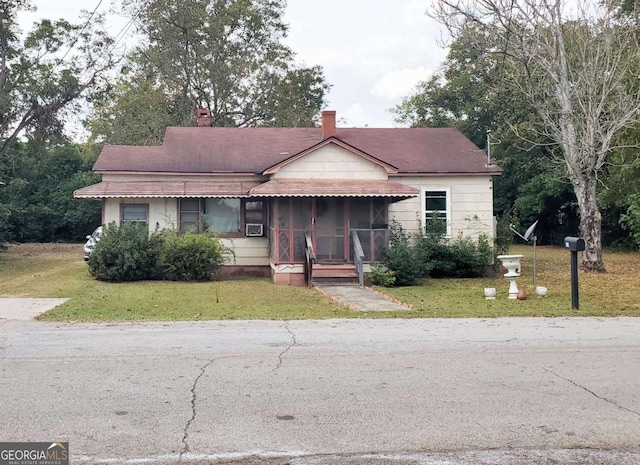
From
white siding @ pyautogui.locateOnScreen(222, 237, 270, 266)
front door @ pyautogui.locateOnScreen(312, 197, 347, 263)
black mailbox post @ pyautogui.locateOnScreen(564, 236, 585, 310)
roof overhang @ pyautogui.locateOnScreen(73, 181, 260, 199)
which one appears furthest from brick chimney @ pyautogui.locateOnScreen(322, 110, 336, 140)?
black mailbox post @ pyautogui.locateOnScreen(564, 236, 585, 310)

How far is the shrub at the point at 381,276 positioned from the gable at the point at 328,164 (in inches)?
123

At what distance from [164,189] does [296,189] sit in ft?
15.6

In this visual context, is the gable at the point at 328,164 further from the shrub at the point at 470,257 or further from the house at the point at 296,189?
the shrub at the point at 470,257

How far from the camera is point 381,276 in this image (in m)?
18.2

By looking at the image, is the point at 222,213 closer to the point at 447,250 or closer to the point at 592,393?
the point at 447,250

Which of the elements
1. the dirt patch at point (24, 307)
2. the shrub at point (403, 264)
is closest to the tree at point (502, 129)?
the shrub at point (403, 264)

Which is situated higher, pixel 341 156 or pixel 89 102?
pixel 89 102

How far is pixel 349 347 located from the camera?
879cm

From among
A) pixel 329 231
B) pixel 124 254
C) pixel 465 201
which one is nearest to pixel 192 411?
pixel 124 254

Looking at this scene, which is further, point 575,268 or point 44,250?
point 44,250

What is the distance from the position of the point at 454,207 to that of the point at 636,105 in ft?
21.1

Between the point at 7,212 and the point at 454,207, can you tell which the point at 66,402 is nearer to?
the point at 454,207

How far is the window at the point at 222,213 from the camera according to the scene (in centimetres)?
2134

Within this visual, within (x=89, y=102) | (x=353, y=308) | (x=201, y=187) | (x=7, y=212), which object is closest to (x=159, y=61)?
(x=89, y=102)
